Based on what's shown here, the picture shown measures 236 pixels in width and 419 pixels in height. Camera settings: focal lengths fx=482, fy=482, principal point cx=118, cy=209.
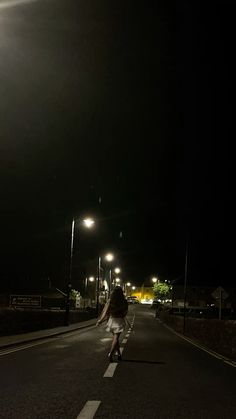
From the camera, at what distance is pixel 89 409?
20.2 feet

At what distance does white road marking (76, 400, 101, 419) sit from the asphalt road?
5cm

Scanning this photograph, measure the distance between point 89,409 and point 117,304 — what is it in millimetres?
5618

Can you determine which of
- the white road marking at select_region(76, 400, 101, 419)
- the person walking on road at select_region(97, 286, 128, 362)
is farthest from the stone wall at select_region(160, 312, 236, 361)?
the white road marking at select_region(76, 400, 101, 419)

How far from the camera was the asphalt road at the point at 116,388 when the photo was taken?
20.2ft

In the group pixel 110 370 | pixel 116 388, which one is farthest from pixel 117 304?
pixel 116 388

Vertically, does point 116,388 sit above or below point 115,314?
below

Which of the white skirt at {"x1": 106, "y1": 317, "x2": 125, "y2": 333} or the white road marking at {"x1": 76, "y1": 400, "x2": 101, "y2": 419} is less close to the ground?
the white skirt at {"x1": 106, "y1": 317, "x2": 125, "y2": 333}

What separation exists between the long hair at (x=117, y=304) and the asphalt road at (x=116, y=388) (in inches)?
46.3

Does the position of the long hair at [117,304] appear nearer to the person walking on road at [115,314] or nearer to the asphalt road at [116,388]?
the person walking on road at [115,314]

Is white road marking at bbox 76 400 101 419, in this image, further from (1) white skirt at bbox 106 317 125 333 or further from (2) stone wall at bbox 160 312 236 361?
(2) stone wall at bbox 160 312 236 361

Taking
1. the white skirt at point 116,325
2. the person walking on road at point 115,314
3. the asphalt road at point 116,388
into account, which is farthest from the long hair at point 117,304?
the asphalt road at point 116,388

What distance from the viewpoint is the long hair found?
11.7 m

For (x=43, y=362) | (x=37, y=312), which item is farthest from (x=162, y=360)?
(x=37, y=312)

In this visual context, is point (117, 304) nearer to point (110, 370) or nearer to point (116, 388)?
point (110, 370)
